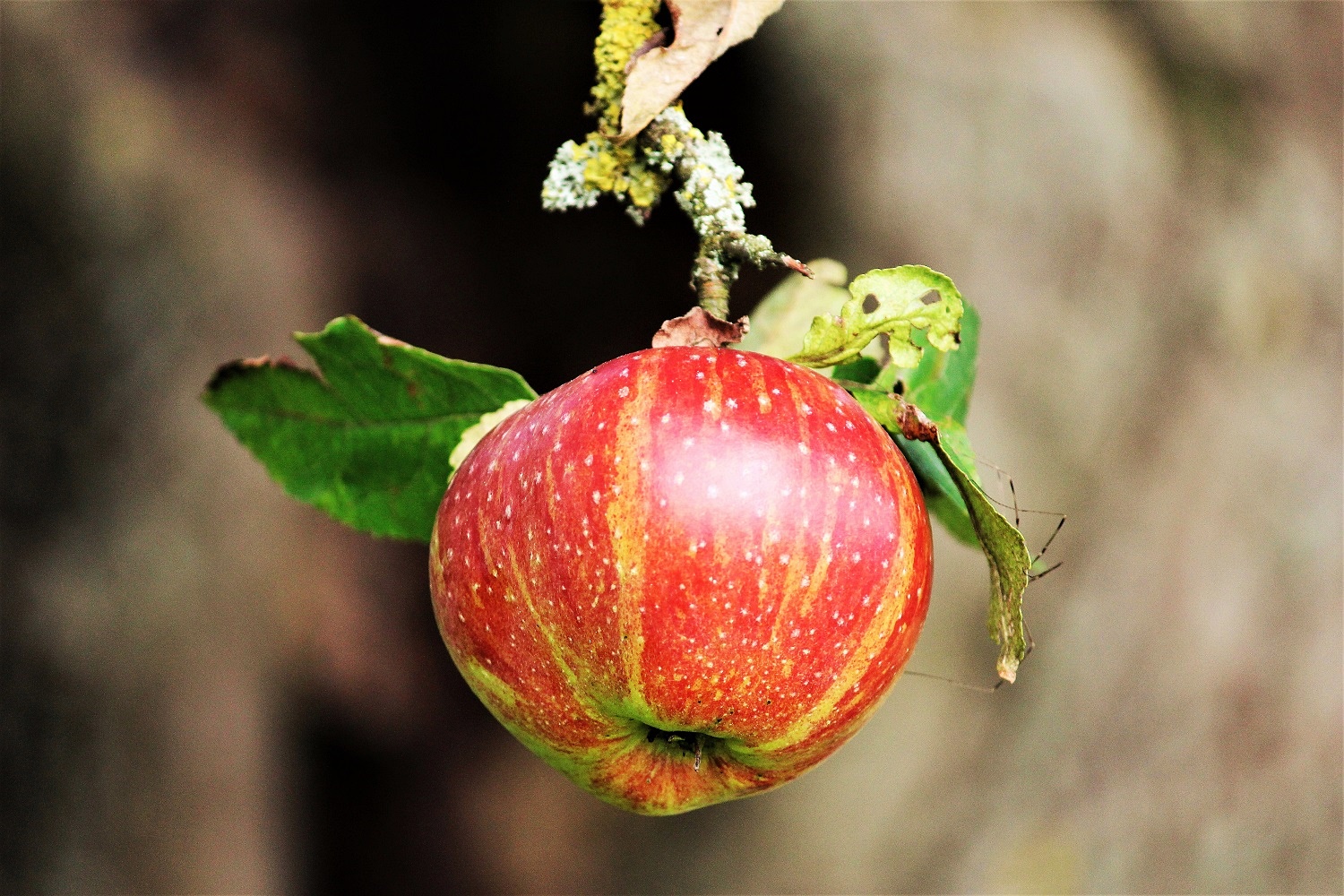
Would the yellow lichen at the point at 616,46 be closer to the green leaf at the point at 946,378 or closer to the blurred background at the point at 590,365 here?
the green leaf at the point at 946,378

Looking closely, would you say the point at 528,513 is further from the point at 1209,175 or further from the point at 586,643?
the point at 1209,175

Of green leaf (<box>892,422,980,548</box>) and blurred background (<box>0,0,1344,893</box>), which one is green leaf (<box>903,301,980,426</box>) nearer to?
green leaf (<box>892,422,980,548</box>)

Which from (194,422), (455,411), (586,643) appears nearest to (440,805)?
(194,422)

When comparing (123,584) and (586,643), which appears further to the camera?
(123,584)

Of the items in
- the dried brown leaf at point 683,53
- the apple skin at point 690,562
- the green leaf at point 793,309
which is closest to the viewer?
the apple skin at point 690,562

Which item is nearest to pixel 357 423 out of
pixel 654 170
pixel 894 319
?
pixel 654 170

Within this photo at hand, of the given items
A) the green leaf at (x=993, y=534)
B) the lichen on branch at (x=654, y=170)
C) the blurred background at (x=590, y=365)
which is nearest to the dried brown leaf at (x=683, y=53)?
the lichen on branch at (x=654, y=170)

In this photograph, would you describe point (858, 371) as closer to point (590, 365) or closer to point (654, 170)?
point (654, 170)
